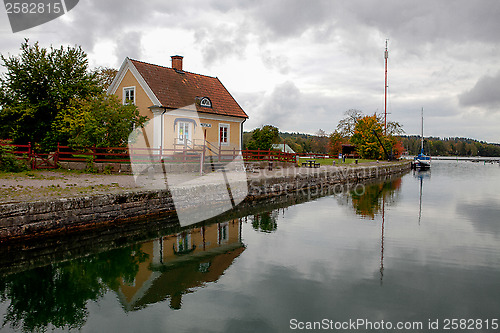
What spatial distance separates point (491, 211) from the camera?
51.8 ft

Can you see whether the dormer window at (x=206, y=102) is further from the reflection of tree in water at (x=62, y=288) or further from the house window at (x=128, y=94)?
the reflection of tree in water at (x=62, y=288)

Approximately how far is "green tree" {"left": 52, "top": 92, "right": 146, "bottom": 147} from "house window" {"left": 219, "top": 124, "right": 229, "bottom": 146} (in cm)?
693

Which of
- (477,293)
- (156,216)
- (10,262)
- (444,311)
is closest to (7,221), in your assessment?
(10,262)

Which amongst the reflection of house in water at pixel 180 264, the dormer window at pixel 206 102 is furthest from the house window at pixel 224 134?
the reflection of house in water at pixel 180 264

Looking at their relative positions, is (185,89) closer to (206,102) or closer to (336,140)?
(206,102)

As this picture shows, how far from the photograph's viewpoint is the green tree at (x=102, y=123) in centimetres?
1742

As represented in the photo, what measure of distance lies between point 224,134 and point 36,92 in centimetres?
1178

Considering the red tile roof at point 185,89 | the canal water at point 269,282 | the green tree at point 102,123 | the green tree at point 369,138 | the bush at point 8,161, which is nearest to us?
the canal water at point 269,282

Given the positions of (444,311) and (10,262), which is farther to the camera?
(10,262)

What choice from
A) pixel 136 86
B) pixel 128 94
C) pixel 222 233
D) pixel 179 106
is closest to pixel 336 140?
pixel 179 106

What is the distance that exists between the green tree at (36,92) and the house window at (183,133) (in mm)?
6052

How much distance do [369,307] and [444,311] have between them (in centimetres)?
124

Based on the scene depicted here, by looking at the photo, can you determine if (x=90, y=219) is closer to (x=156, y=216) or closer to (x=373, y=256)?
(x=156, y=216)

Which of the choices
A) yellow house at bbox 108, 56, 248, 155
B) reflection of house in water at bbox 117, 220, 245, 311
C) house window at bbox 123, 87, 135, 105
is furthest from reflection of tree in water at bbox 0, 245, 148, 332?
house window at bbox 123, 87, 135, 105
